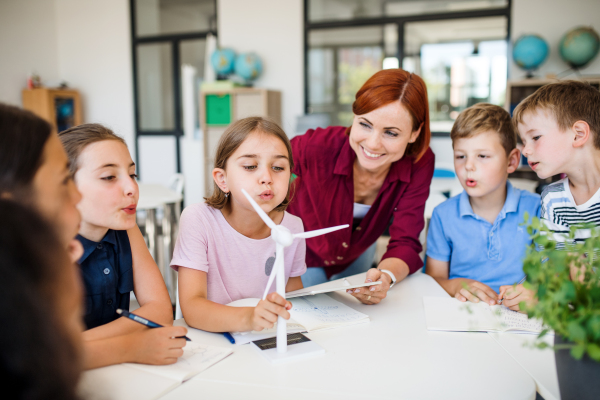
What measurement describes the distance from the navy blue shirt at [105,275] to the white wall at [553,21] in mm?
5236

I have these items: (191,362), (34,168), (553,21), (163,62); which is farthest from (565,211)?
(163,62)

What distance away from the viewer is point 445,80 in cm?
570

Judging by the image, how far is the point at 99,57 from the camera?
752 cm

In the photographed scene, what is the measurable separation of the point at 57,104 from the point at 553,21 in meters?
6.88

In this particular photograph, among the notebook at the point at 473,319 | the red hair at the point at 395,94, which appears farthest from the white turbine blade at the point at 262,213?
the red hair at the point at 395,94

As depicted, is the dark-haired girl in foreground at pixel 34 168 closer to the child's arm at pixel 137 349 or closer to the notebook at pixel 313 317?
the child's arm at pixel 137 349

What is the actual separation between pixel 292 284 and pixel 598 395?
109 centimetres

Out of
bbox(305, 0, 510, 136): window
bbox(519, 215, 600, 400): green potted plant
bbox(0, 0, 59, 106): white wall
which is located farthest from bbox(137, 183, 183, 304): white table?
bbox(0, 0, 59, 106): white wall

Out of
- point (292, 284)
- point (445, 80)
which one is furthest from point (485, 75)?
point (292, 284)

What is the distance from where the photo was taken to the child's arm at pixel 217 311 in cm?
100

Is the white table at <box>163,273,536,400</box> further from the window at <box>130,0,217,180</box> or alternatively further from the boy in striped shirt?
the window at <box>130,0,217,180</box>

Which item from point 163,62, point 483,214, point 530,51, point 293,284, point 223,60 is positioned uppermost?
point 163,62

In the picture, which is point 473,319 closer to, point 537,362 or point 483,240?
point 537,362

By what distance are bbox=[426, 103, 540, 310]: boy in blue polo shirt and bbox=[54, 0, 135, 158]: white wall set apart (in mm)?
6487
